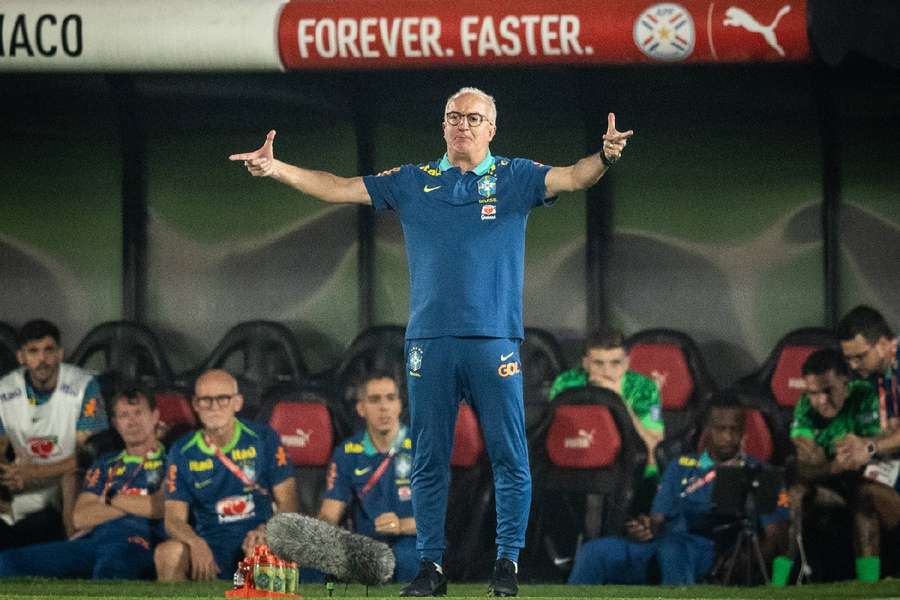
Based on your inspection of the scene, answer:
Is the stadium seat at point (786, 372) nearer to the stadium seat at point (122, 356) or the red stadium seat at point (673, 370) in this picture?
the red stadium seat at point (673, 370)

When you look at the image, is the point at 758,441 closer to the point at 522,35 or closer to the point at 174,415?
the point at 522,35

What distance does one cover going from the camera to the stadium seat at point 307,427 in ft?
30.8

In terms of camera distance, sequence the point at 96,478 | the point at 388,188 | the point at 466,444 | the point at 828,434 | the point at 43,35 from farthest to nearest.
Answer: the point at 96,478 → the point at 466,444 → the point at 43,35 → the point at 828,434 → the point at 388,188

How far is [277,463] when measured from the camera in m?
8.84

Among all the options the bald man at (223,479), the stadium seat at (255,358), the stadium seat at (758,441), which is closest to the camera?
the bald man at (223,479)

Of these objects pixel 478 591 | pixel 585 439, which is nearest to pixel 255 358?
pixel 585 439

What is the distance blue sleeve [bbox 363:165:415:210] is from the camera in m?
6.42

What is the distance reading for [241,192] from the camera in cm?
992

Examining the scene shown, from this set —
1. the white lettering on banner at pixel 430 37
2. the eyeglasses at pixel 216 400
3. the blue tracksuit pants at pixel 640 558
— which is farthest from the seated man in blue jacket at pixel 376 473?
the white lettering on banner at pixel 430 37

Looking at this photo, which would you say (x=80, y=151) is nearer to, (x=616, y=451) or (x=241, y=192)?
(x=241, y=192)

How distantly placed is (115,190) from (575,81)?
2.48 meters

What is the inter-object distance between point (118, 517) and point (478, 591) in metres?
2.47

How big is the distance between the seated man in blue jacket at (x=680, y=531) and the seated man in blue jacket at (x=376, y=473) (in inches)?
33.7

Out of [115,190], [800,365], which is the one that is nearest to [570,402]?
[800,365]
